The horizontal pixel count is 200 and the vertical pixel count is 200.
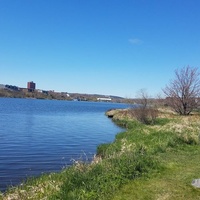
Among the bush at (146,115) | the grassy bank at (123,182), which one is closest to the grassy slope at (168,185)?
the grassy bank at (123,182)

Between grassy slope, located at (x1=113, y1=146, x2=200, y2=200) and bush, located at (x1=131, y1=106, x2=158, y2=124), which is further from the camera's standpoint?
bush, located at (x1=131, y1=106, x2=158, y2=124)

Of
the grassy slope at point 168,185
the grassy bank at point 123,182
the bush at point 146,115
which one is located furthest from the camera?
the bush at point 146,115

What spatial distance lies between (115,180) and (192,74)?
40.3 metres

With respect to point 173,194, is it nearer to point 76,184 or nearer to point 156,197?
point 156,197

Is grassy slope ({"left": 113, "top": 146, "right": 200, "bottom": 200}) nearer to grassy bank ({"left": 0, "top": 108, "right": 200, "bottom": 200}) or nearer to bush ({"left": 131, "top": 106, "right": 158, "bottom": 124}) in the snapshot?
grassy bank ({"left": 0, "top": 108, "right": 200, "bottom": 200})

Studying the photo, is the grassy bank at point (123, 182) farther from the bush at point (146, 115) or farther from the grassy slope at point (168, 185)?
the bush at point (146, 115)

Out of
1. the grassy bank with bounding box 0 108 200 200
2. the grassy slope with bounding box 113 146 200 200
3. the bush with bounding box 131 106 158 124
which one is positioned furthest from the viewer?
→ the bush with bounding box 131 106 158 124

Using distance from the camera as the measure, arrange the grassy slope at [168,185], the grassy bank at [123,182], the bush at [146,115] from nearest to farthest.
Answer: the grassy slope at [168,185] → the grassy bank at [123,182] → the bush at [146,115]

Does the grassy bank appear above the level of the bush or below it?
below

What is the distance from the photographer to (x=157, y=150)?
Result: 16.3 m

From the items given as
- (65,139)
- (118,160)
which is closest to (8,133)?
(65,139)

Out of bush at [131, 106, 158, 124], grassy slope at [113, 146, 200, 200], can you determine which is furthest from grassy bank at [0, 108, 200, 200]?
bush at [131, 106, 158, 124]

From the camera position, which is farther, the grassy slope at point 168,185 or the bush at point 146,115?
the bush at point 146,115

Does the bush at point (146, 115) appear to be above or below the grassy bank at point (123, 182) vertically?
above
